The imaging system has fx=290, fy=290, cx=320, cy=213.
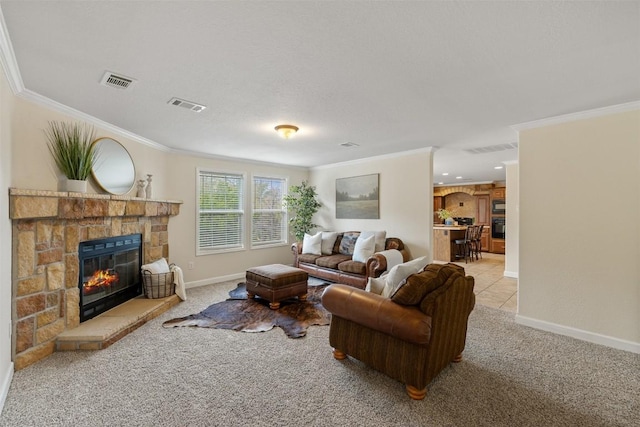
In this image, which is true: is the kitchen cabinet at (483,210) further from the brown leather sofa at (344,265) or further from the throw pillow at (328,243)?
the throw pillow at (328,243)

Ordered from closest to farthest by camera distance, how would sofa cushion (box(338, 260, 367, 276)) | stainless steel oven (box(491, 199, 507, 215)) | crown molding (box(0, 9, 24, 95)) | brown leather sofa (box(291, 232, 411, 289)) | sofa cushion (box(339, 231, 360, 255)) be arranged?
crown molding (box(0, 9, 24, 95)), brown leather sofa (box(291, 232, 411, 289)), sofa cushion (box(338, 260, 367, 276)), sofa cushion (box(339, 231, 360, 255)), stainless steel oven (box(491, 199, 507, 215))

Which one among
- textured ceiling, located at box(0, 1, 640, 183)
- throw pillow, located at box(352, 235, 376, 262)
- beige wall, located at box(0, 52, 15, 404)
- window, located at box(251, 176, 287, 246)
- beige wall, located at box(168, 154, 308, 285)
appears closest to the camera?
textured ceiling, located at box(0, 1, 640, 183)

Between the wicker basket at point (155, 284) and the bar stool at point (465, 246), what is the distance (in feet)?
22.7

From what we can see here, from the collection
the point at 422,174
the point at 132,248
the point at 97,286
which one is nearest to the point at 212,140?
the point at 132,248

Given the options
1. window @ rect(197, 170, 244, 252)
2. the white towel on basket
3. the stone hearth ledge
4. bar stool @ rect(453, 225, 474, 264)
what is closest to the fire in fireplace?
the stone hearth ledge

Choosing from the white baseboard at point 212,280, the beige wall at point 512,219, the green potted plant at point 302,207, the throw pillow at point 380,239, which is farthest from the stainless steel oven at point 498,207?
the white baseboard at point 212,280

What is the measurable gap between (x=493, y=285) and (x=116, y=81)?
6.13 meters

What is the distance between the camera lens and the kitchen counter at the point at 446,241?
7777 millimetres

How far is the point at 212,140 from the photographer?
4277mm

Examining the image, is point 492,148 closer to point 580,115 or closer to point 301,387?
point 580,115

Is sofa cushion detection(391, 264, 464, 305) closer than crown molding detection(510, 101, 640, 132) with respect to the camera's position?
Yes

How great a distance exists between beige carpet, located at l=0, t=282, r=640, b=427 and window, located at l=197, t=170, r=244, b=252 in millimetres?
2490

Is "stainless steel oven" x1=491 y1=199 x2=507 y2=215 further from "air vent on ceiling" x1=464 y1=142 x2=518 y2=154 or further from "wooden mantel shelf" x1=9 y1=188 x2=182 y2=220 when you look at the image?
"wooden mantel shelf" x1=9 y1=188 x2=182 y2=220

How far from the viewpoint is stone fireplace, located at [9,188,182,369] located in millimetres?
2455
